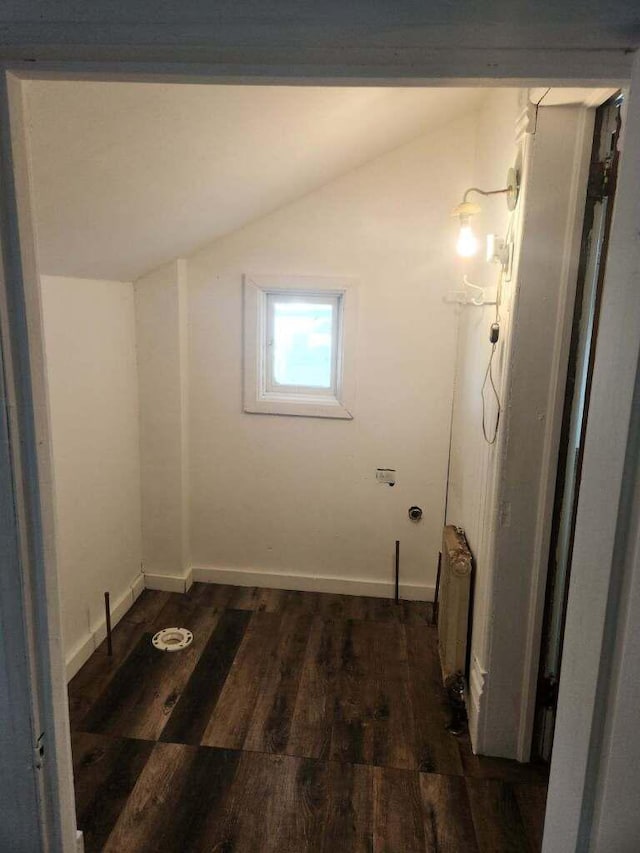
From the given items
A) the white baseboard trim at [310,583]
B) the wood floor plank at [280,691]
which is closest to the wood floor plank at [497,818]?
the wood floor plank at [280,691]

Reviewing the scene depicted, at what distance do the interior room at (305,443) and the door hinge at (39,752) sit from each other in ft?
1.77

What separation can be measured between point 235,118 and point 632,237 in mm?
1303

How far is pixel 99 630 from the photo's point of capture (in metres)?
2.68

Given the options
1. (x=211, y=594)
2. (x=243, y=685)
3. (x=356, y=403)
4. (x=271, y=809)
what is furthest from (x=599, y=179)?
(x=211, y=594)

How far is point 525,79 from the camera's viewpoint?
0.67 metres

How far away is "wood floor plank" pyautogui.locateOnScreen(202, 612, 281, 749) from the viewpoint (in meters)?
2.13

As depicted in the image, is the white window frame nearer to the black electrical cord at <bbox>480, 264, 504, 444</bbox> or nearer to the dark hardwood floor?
the black electrical cord at <bbox>480, 264, 504, 444</bbox>

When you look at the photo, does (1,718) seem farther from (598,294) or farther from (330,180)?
(330,180)

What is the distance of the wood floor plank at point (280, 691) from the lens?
2.12 meters

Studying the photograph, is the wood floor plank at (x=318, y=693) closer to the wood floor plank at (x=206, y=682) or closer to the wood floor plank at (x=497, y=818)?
the wood floor plank at (x=206, y=682)

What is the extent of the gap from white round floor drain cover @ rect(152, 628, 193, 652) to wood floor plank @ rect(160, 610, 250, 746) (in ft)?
0.40

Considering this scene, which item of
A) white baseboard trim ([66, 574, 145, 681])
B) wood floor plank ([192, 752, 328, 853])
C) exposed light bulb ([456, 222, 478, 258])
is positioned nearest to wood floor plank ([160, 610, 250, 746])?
wood floor plank ([192, 752, 328, 853])

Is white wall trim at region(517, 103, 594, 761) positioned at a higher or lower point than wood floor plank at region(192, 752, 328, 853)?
higher

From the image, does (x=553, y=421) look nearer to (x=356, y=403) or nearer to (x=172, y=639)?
(x=356, y=403)
